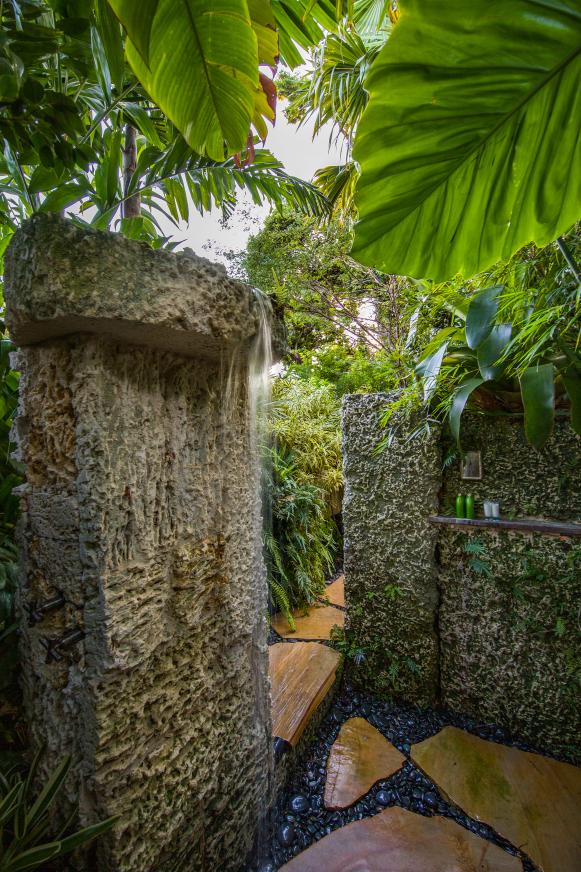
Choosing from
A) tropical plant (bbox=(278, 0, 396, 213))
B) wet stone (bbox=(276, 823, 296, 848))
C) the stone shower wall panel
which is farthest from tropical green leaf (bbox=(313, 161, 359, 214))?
wet stone (bbox=(276, 823, 296, 848))

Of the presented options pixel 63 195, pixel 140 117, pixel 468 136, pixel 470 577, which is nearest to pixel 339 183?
pixel 140 117

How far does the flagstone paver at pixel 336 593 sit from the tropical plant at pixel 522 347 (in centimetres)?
160

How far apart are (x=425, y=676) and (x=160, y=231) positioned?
228 cm

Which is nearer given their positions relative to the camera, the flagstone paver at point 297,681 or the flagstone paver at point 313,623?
the flagstone paver at point 297,681

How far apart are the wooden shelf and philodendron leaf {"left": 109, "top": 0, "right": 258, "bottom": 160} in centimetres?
152

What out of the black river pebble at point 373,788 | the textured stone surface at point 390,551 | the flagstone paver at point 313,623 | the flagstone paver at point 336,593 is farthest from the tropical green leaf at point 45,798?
the flagstone paver at point 336,593

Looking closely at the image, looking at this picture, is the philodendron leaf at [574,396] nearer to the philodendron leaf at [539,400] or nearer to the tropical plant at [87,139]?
the philodendron leaf at [539,400]

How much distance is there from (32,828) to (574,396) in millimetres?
1684

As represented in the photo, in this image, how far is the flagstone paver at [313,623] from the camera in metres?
2.19

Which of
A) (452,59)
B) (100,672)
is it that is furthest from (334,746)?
(452,59)

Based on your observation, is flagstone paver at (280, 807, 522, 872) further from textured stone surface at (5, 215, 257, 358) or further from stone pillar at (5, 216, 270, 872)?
textured stone surface at (5, 215, 257, 358)

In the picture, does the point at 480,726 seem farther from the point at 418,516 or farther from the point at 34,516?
the point at 34,516

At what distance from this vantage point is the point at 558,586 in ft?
4.66

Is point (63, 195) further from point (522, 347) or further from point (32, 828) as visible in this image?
point (522, 347)
